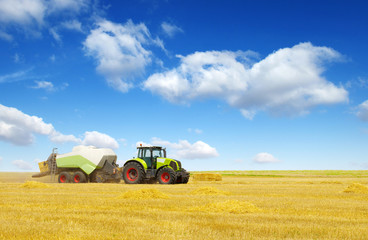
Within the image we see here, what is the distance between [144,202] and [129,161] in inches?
536

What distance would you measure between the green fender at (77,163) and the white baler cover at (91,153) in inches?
10.4

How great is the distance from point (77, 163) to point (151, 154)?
687 cm

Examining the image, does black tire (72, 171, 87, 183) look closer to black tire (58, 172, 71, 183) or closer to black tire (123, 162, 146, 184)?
black tire (58, 172, 71, 183)

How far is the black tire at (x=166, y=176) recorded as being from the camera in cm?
2592

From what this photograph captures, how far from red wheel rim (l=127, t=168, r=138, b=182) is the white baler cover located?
387cm

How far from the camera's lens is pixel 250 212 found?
11.6m

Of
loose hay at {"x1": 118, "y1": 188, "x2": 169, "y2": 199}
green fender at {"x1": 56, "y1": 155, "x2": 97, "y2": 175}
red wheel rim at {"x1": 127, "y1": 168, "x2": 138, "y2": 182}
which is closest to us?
loose hay at {"x1": 118, "y1": 188, "x2": 169, "y2": 199}

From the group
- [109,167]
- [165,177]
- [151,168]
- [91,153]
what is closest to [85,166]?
[91,153]

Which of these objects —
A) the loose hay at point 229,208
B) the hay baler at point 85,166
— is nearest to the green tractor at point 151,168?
the hay baler at point 85,166

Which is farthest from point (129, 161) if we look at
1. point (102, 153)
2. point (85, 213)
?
point (85, 213)

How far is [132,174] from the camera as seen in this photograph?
2736 centimetres

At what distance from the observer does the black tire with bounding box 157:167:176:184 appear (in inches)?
1021

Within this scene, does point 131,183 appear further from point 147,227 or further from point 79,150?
point 147,227

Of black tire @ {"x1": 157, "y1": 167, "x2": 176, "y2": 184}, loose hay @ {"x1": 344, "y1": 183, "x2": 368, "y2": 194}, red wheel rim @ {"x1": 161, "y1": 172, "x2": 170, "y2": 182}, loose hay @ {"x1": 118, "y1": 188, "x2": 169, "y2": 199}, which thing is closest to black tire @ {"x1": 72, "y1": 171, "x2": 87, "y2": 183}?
black tire @ {"x1": 157, "y1": 167, "x2": 176, "y2": 184}
